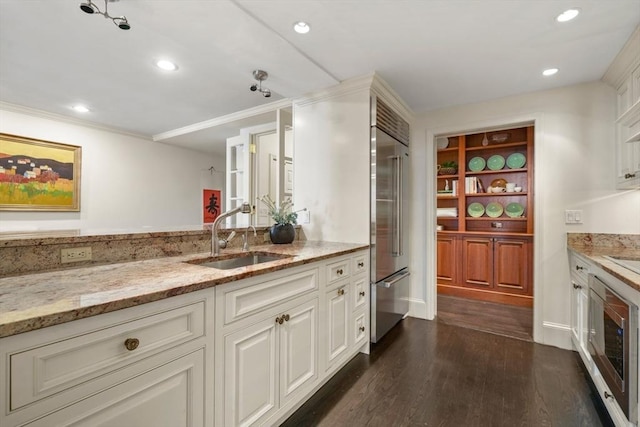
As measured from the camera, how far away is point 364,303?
2.37 meters

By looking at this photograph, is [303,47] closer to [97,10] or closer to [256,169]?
[97,10]

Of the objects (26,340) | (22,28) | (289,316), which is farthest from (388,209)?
(22,28)

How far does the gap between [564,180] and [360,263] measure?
75.9 inches

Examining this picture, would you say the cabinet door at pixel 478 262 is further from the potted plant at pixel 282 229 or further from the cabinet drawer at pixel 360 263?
the potted plant at pixel 282 229

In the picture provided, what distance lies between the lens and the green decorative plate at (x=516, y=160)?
3.81 meters

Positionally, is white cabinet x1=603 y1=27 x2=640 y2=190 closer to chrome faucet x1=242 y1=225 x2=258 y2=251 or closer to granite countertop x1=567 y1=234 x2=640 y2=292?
granite countertop x1=567 y1=234 x2=640 y2=292

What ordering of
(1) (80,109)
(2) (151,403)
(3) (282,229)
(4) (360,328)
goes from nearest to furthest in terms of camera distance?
(2) (151,403) < (4) (360,328) < (3) (282,229) < (1) (80,109)

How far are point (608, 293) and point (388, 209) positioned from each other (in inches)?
59.7

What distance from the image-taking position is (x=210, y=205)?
534 cm

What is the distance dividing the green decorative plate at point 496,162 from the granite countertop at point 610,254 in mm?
1724

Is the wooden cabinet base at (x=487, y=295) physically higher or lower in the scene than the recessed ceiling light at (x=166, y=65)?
lower

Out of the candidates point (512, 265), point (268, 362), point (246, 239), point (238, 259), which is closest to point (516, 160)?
point (512, 265)

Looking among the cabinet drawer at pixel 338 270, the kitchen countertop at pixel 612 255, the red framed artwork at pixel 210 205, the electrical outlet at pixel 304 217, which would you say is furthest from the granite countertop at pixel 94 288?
the red framed artwork at pixel 210 205

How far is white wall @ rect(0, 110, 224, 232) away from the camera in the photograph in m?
3.47
